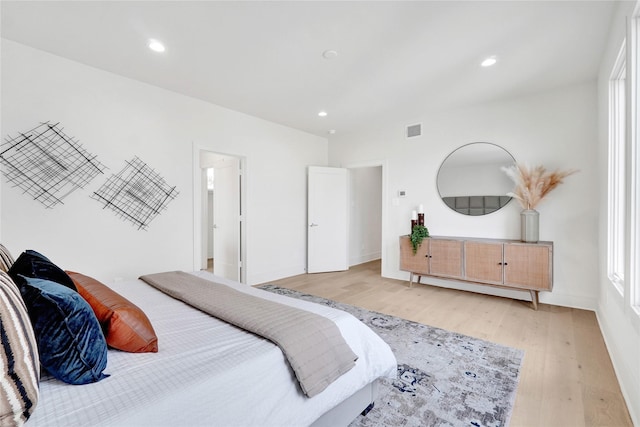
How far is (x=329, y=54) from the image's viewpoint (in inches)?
103

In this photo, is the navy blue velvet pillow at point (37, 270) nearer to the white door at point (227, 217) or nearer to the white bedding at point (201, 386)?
the white bedding at point (201, 386)

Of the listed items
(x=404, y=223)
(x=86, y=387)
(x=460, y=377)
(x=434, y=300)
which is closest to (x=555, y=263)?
(x=434, y=300)

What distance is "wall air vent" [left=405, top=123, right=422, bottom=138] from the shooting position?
175 inches

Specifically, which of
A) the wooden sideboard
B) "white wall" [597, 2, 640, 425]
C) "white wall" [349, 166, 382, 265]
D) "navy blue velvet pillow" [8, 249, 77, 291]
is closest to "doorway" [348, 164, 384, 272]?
"white wall" [349, 166, 382, 265]

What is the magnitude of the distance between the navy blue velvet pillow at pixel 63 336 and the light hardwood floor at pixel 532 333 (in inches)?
79.6

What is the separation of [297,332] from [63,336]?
83 centimetres

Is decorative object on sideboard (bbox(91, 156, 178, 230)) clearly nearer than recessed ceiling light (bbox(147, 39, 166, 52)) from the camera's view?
No

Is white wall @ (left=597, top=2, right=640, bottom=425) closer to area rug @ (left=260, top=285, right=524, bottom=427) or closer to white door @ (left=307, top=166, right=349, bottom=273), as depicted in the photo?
area rug @ (left=260, top=285, right=524, bottom=427)

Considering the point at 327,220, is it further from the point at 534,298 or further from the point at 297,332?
the point at 297,332

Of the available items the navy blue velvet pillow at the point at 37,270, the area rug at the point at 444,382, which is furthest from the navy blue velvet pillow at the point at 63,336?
the area rug at the point at 444,382

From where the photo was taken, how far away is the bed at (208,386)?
85 cm

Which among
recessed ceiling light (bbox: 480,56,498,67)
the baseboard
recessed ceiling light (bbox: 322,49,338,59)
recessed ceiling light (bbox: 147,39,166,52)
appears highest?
recessed ceiling light (bbox: 147,39,166,52)

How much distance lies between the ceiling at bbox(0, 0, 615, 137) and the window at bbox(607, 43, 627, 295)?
1.54 feet

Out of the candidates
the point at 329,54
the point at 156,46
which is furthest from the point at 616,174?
the point at 156,46
